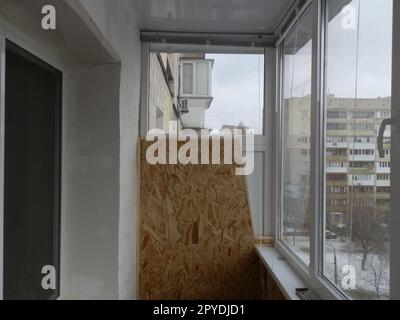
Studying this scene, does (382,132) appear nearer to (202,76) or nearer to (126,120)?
(126,120)

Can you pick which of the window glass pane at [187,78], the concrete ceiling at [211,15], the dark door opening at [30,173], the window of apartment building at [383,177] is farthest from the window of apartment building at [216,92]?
the window of apartment building at [383,177]

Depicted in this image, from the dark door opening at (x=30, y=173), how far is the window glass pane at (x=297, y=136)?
1416 mm

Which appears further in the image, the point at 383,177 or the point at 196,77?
the point at 196,77

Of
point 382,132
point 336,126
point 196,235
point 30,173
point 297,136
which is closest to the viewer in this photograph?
point 382,132

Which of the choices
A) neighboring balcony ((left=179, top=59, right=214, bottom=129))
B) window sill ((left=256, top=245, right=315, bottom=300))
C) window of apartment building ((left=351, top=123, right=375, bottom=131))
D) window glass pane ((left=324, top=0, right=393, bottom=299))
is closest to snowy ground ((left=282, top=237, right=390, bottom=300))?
window glass pane ((left=324, top=0, right=393, bottom=299))

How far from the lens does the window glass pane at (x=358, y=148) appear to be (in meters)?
1.37

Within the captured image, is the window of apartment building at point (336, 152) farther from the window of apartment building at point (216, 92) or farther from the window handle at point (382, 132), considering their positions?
the window of apartment building at point (216, 92)

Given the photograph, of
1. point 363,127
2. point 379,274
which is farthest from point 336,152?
point 379,274

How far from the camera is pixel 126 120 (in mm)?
2322

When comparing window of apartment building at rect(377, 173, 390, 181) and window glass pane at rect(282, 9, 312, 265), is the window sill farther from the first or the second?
window of apartment building at rect(377, 173, 390, 181)

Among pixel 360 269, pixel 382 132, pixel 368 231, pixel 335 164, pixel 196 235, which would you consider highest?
pixel 382 132

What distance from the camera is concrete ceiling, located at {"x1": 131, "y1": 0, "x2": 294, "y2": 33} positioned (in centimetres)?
235

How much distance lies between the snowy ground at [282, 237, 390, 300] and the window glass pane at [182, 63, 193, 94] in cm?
165

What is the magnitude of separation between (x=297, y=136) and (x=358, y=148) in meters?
0.89
